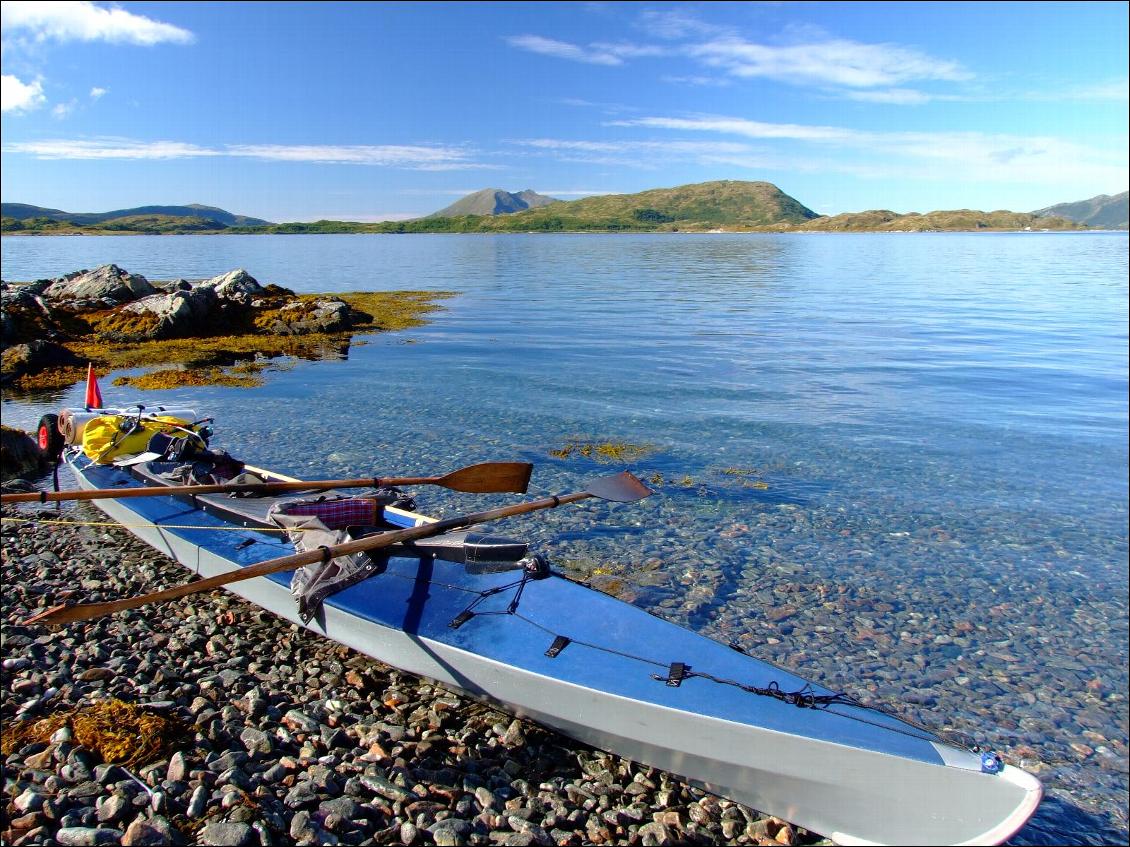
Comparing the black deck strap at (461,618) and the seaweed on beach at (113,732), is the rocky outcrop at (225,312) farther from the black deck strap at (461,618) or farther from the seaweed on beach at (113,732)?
the black deck strap at (461,618)

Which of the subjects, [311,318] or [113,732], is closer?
[113,732]

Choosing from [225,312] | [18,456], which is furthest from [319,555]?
[225,312]

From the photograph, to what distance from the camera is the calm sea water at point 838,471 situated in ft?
29.2

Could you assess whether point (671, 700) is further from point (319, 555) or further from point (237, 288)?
point (237, 288)

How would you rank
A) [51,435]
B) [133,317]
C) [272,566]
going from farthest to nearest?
[133,317]
[51,435]
[272,566]

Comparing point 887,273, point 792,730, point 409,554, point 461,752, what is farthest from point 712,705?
point 887,273

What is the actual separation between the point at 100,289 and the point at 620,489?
40.1 meters

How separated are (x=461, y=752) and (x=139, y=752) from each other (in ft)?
10.0

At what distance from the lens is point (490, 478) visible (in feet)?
35.5

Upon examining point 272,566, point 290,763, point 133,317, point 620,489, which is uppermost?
point 133,317

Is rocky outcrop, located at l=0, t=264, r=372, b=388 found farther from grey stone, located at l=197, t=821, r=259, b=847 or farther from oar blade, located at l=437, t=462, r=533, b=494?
grey stone, located at l=197, t=821, r=259, b=847

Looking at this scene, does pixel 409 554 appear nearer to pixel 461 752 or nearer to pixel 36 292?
pixel 461 752

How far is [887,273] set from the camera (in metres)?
86.2

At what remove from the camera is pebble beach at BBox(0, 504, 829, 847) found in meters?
6.15
